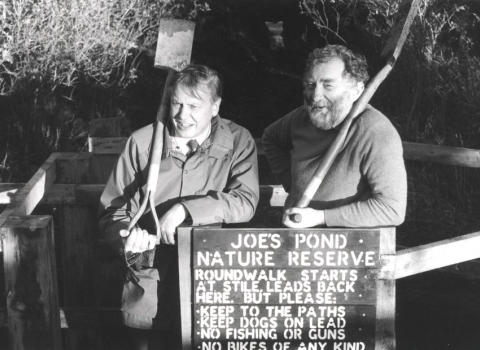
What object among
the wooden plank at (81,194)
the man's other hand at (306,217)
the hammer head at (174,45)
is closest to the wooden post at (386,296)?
the man's other hand at (306,217)

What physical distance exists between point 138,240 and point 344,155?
0.89 metres

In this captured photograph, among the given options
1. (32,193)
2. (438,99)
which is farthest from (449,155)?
(438,99)

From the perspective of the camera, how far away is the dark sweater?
291cm

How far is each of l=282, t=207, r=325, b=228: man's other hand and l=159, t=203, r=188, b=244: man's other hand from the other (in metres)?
0.41

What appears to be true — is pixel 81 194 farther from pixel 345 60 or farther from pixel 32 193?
pixel 345 60

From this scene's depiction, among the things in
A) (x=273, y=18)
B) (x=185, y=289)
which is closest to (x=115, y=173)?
(x=185, y=289)

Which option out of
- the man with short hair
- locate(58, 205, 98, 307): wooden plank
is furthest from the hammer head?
locate(58, 205, 98, 307): wooden plank

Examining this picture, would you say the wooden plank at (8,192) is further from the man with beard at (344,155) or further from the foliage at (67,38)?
the foliage at (67,38)

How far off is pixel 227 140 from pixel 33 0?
4.14 metres

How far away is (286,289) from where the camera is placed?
2994mm

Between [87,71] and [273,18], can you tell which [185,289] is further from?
[273,18]

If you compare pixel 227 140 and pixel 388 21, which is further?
pixel 388 21

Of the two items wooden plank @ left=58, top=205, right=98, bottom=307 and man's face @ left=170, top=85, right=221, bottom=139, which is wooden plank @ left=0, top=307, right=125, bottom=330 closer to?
wooden plank @ left=58, top=205, right=98, bottom=307

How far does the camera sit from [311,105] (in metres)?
3.16
